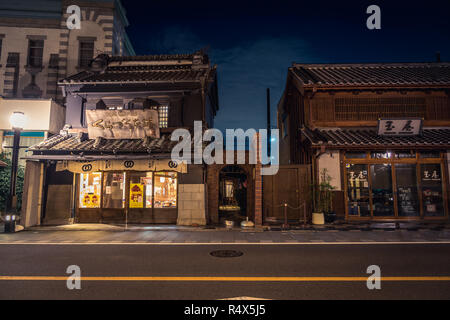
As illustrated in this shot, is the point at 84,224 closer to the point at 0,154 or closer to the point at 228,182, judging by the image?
the point at 0,154

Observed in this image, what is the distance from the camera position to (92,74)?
16141mm

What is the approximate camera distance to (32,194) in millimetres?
13055

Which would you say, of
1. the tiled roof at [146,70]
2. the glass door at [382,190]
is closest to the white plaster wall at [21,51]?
the tiled roof at [146,70]

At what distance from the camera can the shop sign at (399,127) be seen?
557 inches

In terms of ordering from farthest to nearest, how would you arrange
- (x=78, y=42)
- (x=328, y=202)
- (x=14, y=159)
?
(x=78, y=42)
(x=328, y=202)
(x=14, y=159)

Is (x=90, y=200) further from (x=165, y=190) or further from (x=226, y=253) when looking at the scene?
(x=226, y=253)

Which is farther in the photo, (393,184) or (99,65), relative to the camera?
(99,65)

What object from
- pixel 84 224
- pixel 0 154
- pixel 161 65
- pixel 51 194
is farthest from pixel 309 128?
pixel 0 154

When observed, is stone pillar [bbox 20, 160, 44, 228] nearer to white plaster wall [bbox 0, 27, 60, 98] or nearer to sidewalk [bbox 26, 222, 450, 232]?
sidewalk [bbox 26, 222, 450, 232]

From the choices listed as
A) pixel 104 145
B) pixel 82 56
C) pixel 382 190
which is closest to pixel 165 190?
pixel 104 145

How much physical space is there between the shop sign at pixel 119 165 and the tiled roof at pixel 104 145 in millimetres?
760

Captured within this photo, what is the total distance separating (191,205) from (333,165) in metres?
8.17

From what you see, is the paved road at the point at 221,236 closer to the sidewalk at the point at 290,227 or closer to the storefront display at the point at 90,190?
the sidewalk at the point at 290,227
